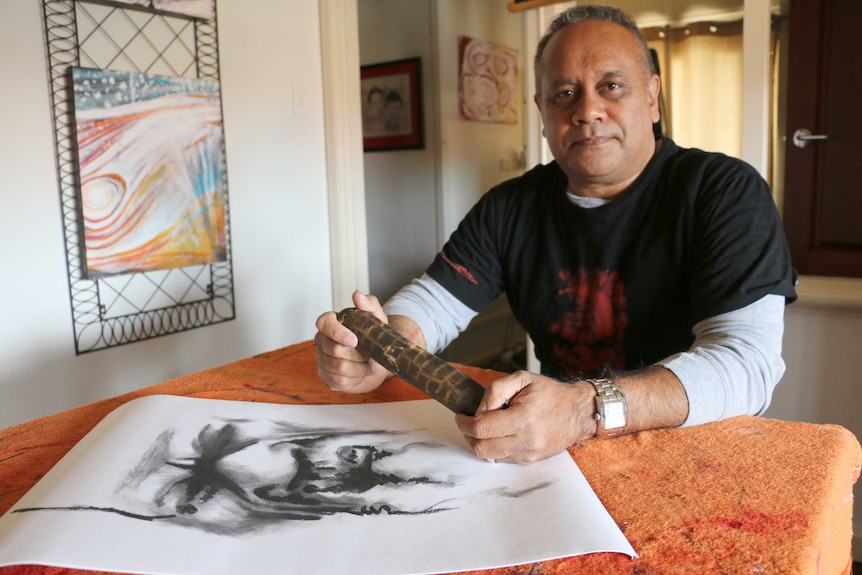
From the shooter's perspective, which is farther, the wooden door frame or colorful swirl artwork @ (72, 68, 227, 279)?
the wooden door frame

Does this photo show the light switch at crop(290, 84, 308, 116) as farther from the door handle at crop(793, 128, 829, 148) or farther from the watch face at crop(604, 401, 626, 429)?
the watch face at crop(604, 401, 626, 429)

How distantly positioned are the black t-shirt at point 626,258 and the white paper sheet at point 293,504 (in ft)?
1.40

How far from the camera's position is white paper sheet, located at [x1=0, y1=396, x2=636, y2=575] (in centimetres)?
48

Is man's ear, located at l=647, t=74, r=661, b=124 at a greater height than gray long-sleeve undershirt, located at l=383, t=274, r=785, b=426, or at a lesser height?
greater

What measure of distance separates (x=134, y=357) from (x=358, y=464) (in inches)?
49.7

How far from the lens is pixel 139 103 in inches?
63.6

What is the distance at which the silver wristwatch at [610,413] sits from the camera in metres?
0.70

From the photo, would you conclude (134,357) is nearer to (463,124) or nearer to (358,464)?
(358,464)

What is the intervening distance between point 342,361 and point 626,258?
19.9 inches

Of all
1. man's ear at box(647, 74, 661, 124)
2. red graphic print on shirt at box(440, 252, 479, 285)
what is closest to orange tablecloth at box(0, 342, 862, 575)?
red graphic print on shirt at box(440, 252, 479, 285)

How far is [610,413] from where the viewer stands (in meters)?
0.70

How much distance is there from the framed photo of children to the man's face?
2.31m

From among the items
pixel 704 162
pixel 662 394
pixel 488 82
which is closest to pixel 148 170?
pixel 704 162

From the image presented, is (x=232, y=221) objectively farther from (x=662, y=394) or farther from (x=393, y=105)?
(x=393, y=105)
